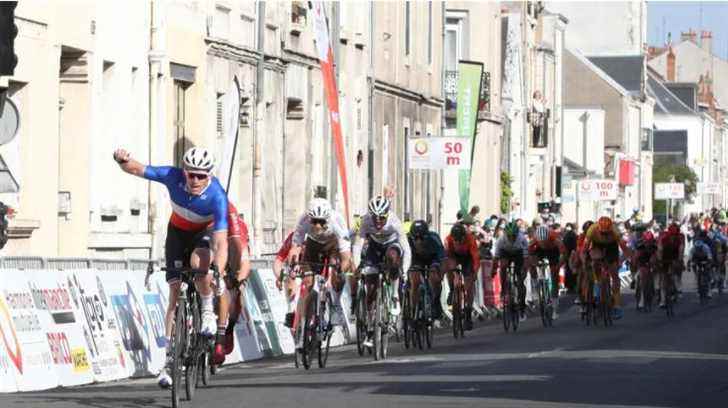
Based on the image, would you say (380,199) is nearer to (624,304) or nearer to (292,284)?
(292,284)

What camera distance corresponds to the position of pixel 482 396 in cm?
1675

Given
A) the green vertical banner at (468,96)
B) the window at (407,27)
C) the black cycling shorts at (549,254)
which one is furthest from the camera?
the green vertical banner at (468,96)

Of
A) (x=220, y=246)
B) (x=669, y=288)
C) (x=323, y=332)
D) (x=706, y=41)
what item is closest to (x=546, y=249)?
(x=669, y=288)

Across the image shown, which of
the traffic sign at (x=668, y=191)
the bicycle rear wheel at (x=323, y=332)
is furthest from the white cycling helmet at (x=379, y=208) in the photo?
the traffic sign at (x=668, y=191)

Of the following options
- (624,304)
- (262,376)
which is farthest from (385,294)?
(624,304)

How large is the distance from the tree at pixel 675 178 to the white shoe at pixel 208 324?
112m

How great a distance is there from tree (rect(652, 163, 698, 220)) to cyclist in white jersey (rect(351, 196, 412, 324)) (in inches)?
4125

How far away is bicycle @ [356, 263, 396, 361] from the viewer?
23.2m

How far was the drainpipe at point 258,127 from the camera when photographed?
37.3 meters

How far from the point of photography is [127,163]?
1561 cm

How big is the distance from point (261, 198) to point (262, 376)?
695 inches

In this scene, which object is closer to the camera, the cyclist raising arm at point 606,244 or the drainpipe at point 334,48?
the cyclist raising arm at point 606,244

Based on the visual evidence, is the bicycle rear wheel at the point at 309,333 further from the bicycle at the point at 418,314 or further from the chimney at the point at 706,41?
the chimney at the point at 706,41

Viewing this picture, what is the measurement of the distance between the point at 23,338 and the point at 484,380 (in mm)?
3907
